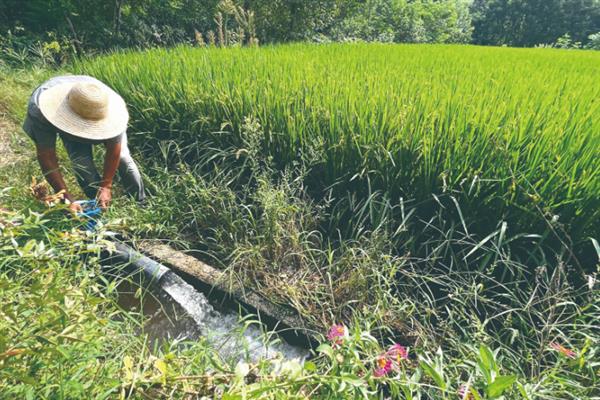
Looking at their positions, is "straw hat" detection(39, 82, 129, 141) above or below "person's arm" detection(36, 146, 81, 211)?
above

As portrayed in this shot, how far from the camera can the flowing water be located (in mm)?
1568

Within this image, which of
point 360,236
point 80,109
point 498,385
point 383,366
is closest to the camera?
point 498,385

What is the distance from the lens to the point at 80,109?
1.74m

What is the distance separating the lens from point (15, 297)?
1166 mm

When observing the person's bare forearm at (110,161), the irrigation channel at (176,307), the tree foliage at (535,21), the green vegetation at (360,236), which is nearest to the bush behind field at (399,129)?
the green vegetation at (360,236)

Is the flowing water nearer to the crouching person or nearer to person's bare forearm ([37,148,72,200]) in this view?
the crouching person

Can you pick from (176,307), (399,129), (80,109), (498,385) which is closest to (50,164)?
(80,109)

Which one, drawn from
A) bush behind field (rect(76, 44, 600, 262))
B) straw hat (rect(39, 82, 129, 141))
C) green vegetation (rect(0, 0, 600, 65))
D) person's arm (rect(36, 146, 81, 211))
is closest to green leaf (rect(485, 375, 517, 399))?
bush behind field (rect(76, 44, 600, 262))

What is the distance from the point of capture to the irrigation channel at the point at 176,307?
5.19 ft

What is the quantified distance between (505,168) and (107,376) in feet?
5.04

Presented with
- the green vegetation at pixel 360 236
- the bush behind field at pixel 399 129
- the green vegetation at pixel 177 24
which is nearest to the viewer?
the green vegetation at pixel 360 236

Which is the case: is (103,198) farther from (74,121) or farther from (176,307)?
(176,307)

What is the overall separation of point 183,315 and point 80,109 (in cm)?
103

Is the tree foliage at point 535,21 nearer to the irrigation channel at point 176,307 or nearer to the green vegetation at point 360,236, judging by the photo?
the green vegetation at point 360,236
